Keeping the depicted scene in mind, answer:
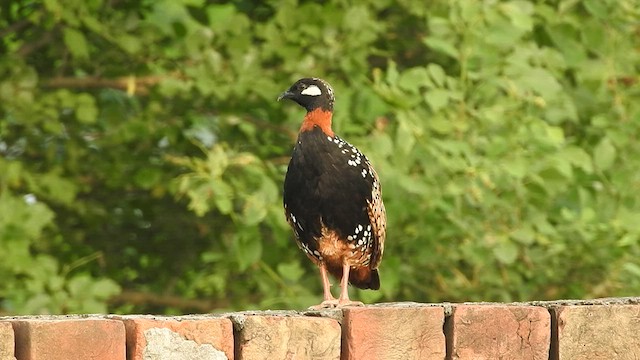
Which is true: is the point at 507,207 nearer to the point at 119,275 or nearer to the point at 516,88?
the point at 516,88

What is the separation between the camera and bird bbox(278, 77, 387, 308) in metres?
4.53

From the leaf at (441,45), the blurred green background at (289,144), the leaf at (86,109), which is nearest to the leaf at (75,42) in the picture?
the blurred green background at (289,144)

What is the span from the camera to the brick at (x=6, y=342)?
281 cm

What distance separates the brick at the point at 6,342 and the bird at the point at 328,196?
1.70 meters

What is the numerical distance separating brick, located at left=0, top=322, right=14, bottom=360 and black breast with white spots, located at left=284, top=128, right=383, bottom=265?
1796 mm

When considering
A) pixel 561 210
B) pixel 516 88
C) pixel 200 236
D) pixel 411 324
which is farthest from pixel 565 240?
pixel 411 324

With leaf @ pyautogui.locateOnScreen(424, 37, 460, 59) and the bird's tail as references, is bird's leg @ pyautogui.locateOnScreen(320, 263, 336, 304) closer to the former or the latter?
the bird's tail

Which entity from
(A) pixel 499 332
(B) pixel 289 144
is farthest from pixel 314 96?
(B) pixel 289 144

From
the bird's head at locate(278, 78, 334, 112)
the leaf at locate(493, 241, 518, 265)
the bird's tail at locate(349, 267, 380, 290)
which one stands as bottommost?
the leaf at locate(493, 241, 518, 265)

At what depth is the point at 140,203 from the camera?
27.9 ft

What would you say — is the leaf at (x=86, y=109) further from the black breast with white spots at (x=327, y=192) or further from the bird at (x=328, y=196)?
the black breast with white spots at (x=327, y=192)

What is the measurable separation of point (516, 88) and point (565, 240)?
2.75ft

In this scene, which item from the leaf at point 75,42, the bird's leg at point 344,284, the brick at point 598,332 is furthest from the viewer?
the leaf at point 75,42

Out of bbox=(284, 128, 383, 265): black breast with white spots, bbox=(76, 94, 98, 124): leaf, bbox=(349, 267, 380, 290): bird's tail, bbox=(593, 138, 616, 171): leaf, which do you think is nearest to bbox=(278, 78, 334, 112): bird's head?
bbox=(284, 128, 383, 265): black breast with white spots
